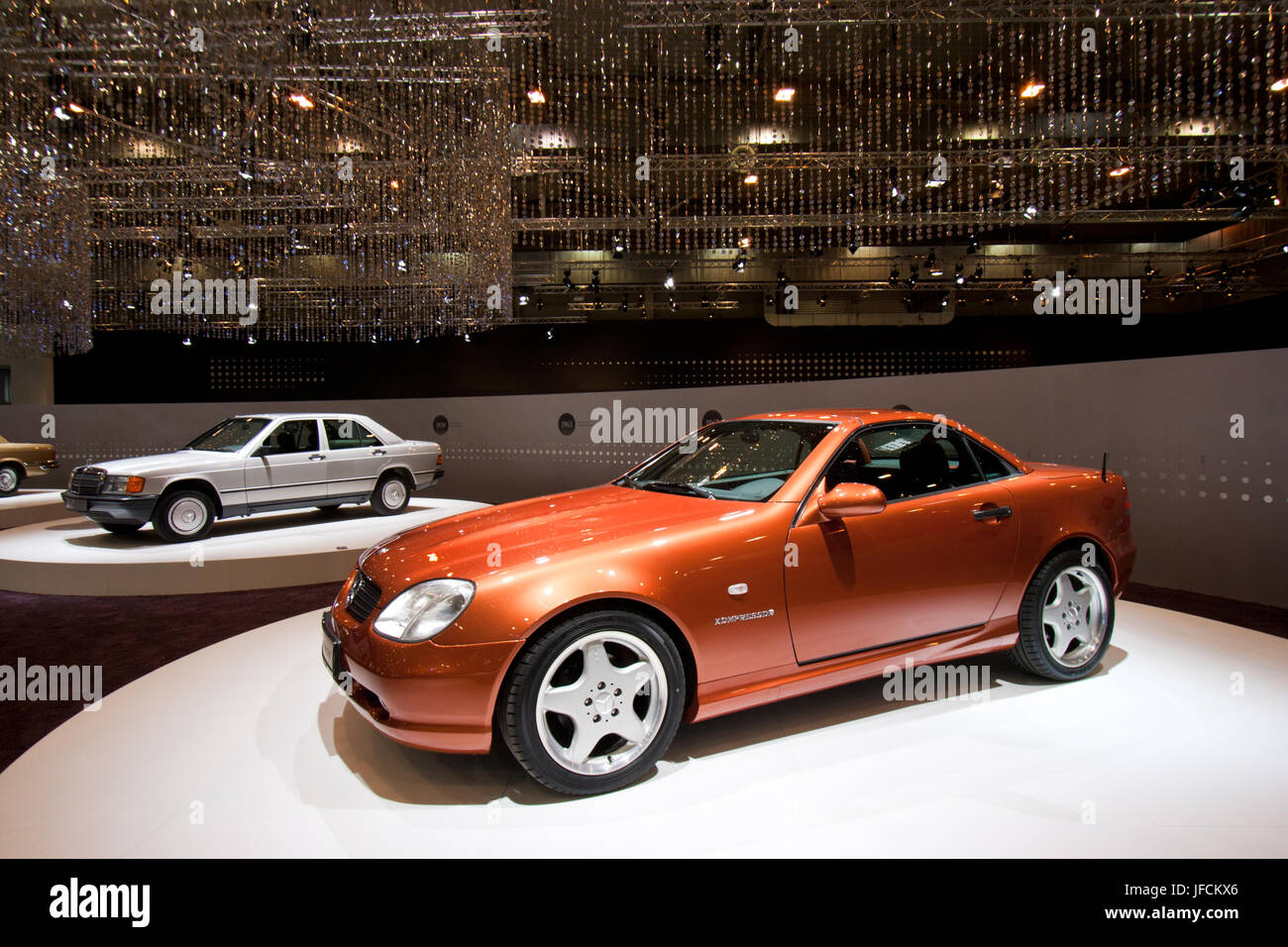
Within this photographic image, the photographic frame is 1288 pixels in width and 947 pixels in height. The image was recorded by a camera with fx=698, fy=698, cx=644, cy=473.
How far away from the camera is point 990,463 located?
3.21 m

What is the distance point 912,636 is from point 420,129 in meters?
8.81

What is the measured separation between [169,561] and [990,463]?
594cm

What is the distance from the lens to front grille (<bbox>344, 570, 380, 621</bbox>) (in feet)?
8.07

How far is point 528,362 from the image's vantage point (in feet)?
52.1

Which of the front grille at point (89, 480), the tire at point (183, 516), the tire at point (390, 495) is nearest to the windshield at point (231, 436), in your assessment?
the tire at point (183, 516)

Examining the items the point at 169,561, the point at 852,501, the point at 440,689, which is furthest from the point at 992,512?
the point at 169,561

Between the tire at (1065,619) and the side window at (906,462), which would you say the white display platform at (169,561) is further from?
the tire at (1065,619)

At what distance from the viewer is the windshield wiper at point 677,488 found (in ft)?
9.62

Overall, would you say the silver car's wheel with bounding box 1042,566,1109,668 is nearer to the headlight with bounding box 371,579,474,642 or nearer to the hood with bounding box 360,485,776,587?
the hood with bounding box 360,485,776,587

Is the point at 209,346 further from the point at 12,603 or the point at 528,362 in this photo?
the point at 12,603

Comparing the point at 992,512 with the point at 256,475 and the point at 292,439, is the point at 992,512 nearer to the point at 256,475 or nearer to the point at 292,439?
the point at 256,475

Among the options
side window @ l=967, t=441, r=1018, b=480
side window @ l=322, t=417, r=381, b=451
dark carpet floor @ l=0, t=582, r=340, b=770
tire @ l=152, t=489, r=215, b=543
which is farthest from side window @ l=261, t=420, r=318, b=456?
side window @ l=967, t=441, r=1018, b=480

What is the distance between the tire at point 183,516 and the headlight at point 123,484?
0.74 feet
